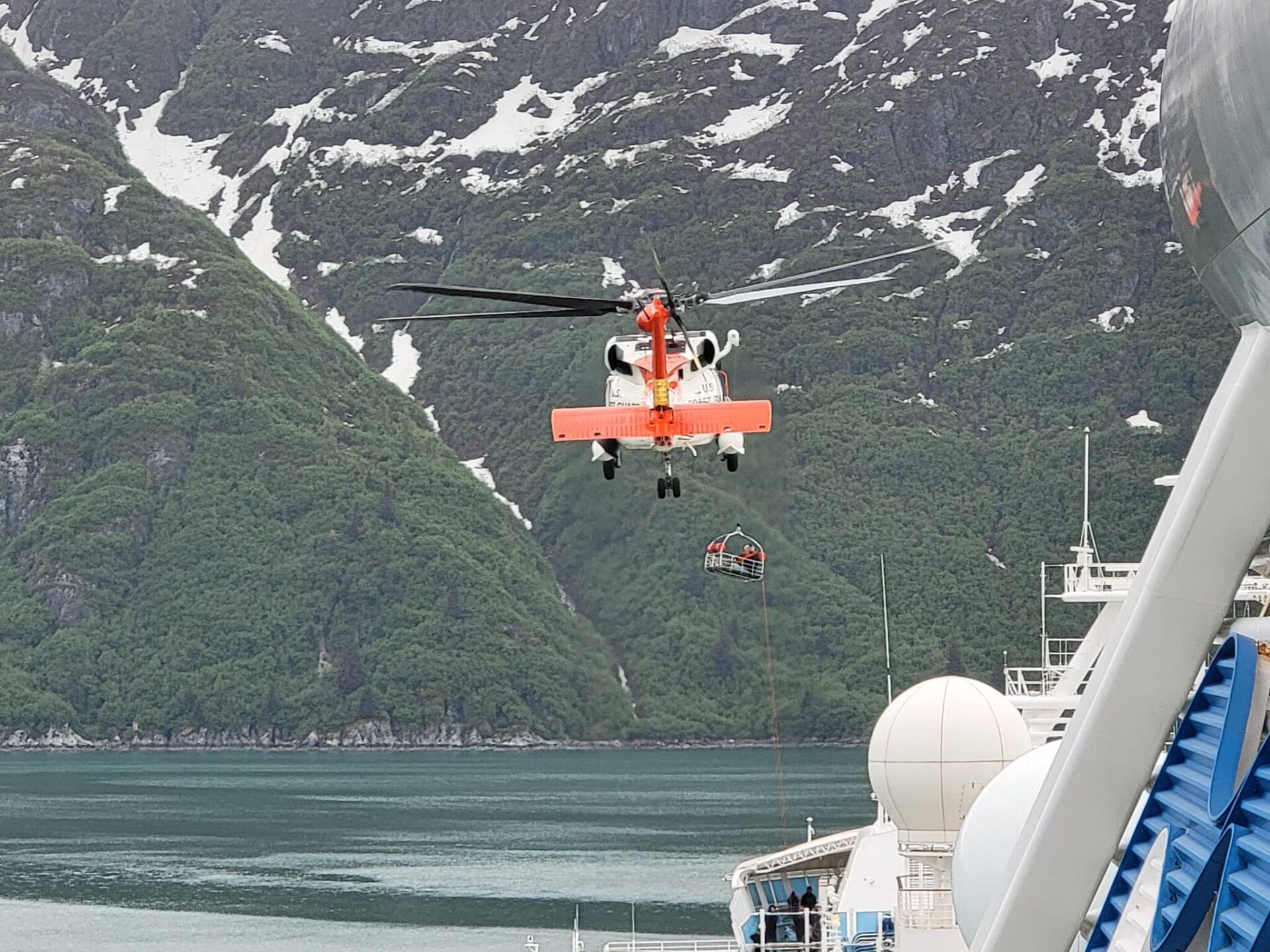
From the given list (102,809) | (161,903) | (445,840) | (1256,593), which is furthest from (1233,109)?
Answer: (102,809)

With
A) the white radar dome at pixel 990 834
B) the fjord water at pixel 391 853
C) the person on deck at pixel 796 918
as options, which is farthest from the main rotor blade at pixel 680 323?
the fjord water at pixel 391 853

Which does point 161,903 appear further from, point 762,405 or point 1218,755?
point 1218,755

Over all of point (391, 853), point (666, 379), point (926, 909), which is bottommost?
point (391, 853)

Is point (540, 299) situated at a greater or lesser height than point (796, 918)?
greater

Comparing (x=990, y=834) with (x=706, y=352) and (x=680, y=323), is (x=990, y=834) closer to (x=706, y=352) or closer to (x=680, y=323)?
(x=680, y=323)

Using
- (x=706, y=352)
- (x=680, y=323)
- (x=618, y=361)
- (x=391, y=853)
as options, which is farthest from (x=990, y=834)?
(x=391, y=853)

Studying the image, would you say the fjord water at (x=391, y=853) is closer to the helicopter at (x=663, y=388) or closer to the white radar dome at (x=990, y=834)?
the helicopter at (x=663, y=388)
